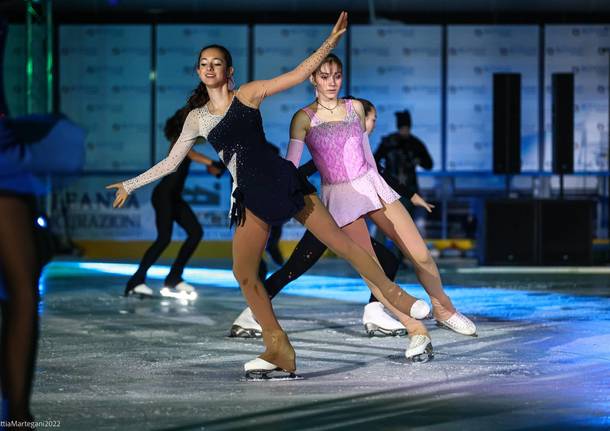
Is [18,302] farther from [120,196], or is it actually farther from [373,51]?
[373,51]

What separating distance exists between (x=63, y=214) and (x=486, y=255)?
20.0 feet

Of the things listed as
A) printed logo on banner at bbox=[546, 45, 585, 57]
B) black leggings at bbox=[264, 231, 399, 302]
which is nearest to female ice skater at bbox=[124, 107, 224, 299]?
black leggings at bbox=[264, 231, 399, 302]

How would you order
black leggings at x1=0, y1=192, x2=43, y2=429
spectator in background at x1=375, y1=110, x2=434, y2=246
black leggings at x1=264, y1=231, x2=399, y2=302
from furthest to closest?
1. spectator in background at x1=375, y1=110, x2=434, y2=246
2. black leggings at x1=264, y1=231, x2=399, y2=302
3. black leggings at x1=0, y1=192, x2=43, y2=429

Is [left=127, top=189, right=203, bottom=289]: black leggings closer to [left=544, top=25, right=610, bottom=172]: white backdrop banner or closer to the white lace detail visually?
the white lace detail

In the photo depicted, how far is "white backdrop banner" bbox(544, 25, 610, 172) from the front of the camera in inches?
702

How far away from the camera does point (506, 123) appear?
15.3 meters

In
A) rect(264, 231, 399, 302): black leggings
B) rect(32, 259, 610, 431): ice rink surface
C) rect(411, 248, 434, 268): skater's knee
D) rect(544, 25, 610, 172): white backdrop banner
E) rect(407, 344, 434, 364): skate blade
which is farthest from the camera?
rect(544, 25, 610, 172): white backdrop banner

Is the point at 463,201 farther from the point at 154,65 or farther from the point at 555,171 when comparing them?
the point at 154,65

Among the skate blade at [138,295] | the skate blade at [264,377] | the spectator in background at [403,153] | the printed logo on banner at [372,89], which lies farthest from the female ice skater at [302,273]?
the printed logo on banner at [372,89]

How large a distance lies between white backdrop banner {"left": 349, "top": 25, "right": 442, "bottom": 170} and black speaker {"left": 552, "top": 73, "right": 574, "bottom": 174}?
3079mm

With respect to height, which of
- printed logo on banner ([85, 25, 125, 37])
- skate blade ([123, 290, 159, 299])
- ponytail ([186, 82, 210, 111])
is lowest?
skate blade ([123, 290, 159, 299])

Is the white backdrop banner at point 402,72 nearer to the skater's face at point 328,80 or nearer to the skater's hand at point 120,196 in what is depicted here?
the skater's face at point 328,80

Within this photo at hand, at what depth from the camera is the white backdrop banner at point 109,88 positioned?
18016 millimetres

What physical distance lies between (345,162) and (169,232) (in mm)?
3935
